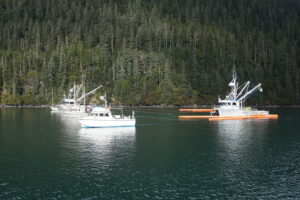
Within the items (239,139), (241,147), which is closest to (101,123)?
(239,139)

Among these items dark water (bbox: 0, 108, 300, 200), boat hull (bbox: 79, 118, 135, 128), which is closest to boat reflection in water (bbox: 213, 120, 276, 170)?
dark water (bbox: 0, 108, 300, 200)

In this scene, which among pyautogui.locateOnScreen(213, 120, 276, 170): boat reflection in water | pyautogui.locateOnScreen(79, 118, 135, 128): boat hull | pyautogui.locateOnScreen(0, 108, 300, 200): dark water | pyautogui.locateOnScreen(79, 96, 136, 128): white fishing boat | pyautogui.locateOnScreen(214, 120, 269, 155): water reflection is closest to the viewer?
pyautogui.locateOnScreen(0, 108, 300, 200): dark water

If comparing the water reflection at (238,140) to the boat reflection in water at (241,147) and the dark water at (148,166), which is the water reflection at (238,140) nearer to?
the boat reflection in water at (241,147)

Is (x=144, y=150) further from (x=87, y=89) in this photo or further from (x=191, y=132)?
(x=87, y=89)

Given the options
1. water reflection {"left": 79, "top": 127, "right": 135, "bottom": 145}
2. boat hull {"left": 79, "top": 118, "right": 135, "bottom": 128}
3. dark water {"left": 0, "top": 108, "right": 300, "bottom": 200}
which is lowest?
dark water {"left": 0, "top": 108, "right": 300, "bottom": 200}

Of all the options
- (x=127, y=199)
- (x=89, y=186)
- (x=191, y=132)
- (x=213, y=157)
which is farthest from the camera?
(x=191, y=132)

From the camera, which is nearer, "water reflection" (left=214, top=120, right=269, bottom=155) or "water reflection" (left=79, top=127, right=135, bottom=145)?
"water reflection" (left=214, top=120, right=269, bottom=155)

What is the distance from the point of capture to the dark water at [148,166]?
34678mm

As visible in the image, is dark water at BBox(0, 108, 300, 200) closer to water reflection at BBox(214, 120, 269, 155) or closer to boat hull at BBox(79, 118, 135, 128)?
water reflection at BBox(214, 120, 269, 155)

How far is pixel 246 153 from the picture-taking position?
53875 millimetres

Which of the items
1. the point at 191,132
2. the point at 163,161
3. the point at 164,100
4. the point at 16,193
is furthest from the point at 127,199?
the point at 164,100

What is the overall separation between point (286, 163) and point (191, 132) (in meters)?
34.1

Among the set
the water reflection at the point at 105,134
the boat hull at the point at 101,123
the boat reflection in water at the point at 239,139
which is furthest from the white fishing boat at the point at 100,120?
the boat reflection in water at the point at 239,139

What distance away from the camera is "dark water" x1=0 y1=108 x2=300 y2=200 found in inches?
1365
